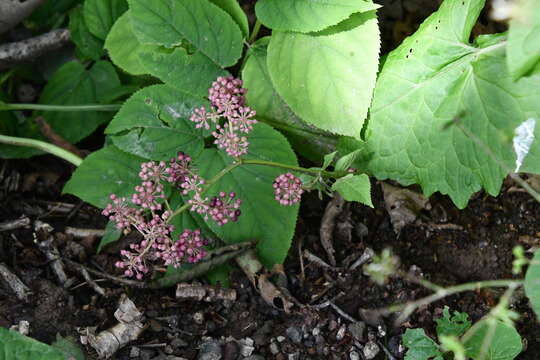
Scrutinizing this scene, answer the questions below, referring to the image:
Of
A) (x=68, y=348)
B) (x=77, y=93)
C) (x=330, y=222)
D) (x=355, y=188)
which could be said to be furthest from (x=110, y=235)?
(x=355, y=188)

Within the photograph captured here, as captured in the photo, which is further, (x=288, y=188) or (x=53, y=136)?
(x=53, y=136)

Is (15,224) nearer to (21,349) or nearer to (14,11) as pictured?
(21,349)

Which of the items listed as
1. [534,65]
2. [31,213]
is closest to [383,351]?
[534,65]

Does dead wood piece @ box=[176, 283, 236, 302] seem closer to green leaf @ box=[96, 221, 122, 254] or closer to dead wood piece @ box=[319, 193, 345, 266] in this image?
green leaf @ box=[96, 221, 122, 254]

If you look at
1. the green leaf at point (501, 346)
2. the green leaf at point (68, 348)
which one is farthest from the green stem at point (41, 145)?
the green leaf at point (501, 346)

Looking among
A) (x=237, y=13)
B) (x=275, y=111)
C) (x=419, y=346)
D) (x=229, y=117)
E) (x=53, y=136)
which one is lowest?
(x=419, y=346)

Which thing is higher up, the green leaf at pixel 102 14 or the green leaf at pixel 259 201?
the green leaf at pixel 102 14

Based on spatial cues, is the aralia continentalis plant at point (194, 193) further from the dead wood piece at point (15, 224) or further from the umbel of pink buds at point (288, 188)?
the dead wood piece at point (15, 224)

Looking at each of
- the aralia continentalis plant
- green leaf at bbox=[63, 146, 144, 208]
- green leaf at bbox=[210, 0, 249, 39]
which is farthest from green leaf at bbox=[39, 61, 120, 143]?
the aralia continentalis plant
